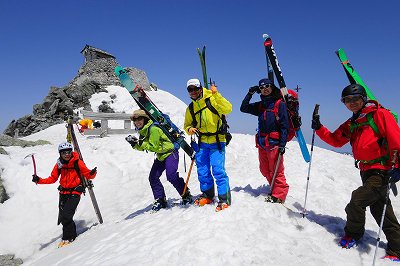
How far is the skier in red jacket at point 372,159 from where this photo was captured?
13.2 feet

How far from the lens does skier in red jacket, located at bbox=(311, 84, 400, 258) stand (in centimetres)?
404

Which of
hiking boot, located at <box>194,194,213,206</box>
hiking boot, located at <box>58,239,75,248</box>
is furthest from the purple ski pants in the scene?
hiking boot, located at <box>58,239,75,248</box>

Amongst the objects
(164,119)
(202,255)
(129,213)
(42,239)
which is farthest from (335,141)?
(42,239)

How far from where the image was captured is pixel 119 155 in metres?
11.6

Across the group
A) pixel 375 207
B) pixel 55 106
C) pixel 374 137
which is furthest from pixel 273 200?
pixel 55 106

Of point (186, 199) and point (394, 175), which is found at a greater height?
point (394, 175)

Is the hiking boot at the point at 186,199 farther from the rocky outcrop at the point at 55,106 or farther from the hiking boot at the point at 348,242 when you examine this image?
the rocky outcrop at the point at 55,106

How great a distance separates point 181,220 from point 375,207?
331 centimetres

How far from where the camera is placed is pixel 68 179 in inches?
270

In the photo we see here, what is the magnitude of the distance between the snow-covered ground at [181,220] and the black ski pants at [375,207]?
305mm

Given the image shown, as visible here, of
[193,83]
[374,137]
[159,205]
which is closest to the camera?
[374,137]

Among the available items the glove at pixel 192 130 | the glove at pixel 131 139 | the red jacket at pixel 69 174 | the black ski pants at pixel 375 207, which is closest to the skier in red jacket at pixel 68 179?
the red jacket at pixel 69 174

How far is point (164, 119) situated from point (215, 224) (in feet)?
9.57

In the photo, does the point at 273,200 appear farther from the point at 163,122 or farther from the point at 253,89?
the point at 163,122
